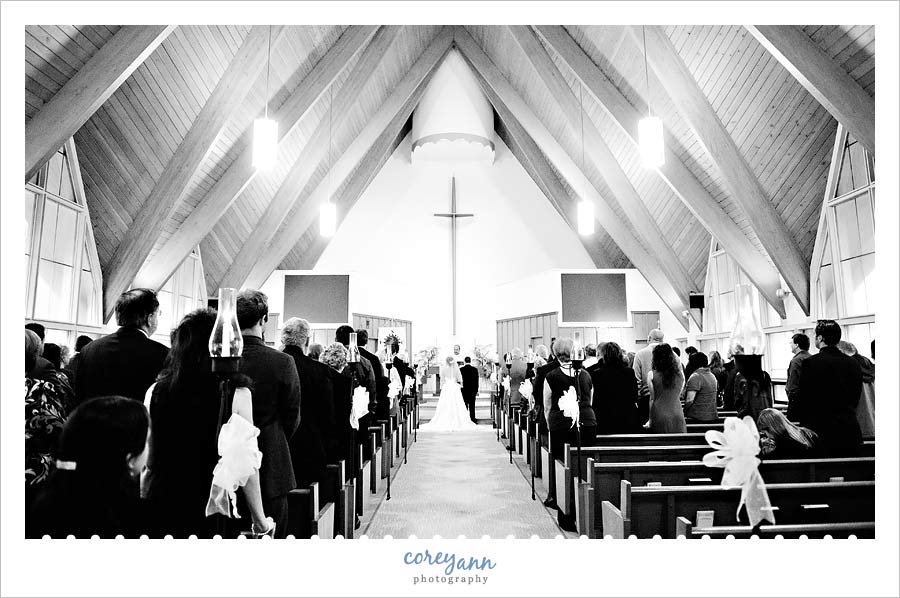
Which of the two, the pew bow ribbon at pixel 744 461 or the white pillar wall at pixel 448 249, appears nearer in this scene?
the pew bow ribbon at pixel 744 461

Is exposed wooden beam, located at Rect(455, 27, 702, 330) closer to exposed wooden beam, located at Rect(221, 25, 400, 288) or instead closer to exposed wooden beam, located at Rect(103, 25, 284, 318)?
exposed wooden beam, located at Rect(221, 25, 400, 288)

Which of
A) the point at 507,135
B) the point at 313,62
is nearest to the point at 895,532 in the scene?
the point at 313,62

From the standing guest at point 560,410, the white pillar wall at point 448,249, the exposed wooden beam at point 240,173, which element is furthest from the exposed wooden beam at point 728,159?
the white pillar wall at point 448,249

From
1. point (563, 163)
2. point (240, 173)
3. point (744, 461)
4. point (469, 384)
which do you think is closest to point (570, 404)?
point (744, 461)

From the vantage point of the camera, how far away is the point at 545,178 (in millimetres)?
12859

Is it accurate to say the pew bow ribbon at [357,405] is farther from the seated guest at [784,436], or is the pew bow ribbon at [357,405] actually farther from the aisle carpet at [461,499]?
the seated guest at [784,436]

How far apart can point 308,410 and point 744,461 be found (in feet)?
6.67

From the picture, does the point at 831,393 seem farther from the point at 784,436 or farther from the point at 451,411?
the point at 451,411

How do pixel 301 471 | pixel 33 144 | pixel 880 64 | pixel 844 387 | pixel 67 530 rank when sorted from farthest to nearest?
1. pixel 33 144
2. pixel 844 387
3. pixel 301 471
4. pixel 880 64
5. pixel 67 530

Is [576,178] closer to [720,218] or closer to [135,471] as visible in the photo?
[720,218]

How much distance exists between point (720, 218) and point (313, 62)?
20.1 feet

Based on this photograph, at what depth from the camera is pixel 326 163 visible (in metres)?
10.8

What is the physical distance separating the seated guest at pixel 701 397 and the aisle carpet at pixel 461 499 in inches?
58.4

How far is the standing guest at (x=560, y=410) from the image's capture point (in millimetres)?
3877
